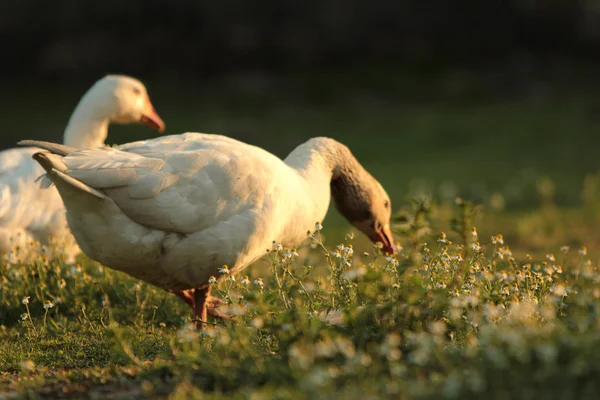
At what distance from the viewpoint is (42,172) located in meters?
6.81

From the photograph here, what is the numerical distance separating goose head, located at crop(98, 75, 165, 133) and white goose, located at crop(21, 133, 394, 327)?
231cm

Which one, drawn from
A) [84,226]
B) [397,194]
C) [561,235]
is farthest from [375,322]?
[397,194]

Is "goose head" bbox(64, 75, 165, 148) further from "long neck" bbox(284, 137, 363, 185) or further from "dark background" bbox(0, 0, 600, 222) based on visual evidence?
"dark background" bbox(0, 0, 600, 222)

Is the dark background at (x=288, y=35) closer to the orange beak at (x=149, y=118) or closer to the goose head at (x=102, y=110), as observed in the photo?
the orange beak at (x=149, y=118)

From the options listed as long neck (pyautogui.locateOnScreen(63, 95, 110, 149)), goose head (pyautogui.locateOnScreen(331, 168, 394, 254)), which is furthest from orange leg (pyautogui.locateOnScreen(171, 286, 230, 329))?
long neck (pyautogui.locateOnScreen(63, 95, 110, 149))

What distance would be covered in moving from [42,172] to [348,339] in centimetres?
354

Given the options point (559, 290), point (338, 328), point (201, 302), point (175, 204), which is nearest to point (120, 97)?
point (201, 302)

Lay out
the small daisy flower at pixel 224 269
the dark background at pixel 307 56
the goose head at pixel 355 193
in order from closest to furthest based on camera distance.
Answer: the small daisy flower at pixel 224 269 → the goose head at pixel 355 193 → the dark background at pixel 307 56

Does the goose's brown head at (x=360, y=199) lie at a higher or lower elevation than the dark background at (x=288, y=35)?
lower

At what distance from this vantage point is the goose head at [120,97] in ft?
24.4

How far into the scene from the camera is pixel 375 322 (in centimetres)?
412

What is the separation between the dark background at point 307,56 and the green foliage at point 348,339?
12.0 meters

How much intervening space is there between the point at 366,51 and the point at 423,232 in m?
14.6

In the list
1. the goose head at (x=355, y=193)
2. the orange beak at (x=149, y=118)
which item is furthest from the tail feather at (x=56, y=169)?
the orange beak at (x=149, y=118)
